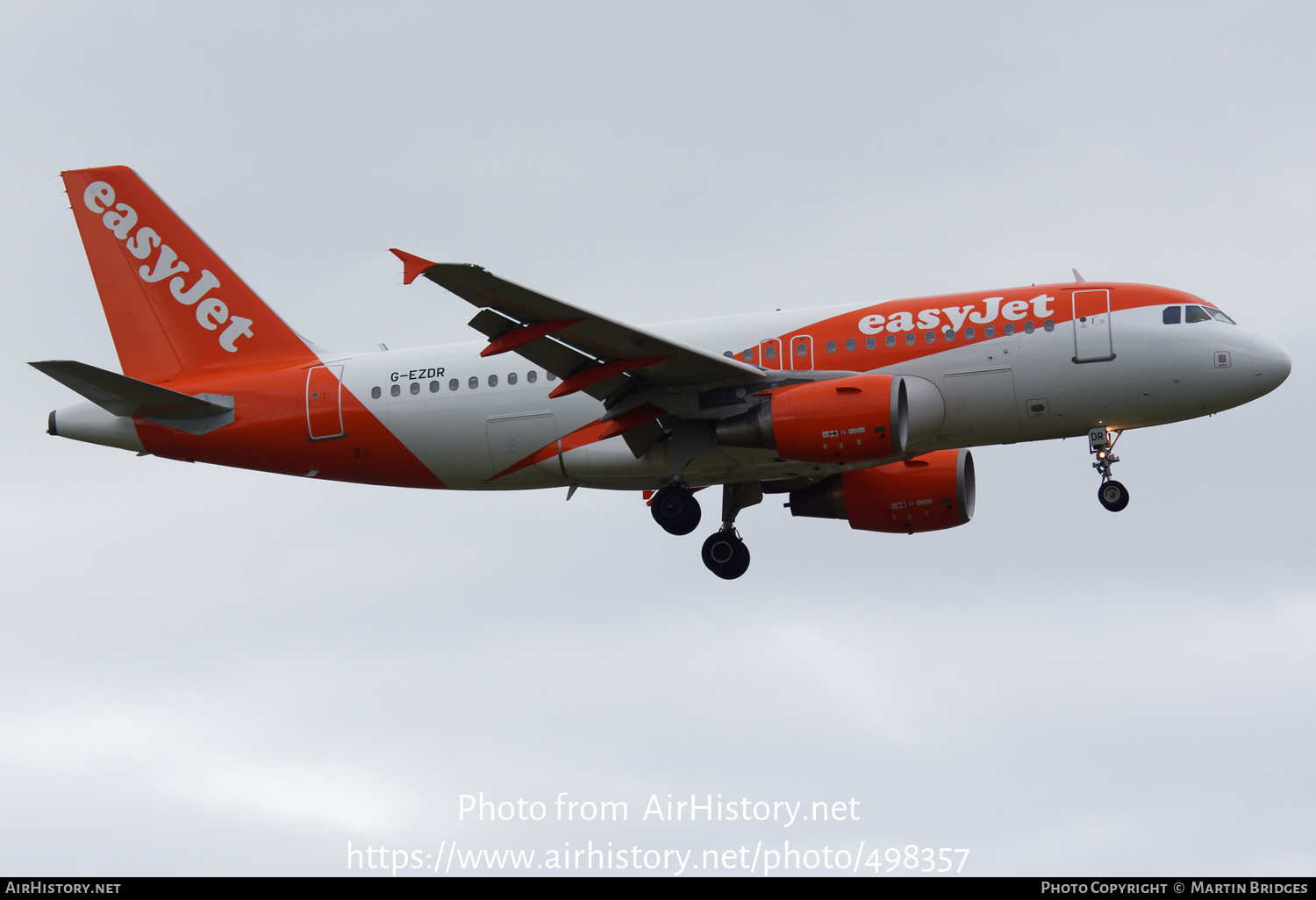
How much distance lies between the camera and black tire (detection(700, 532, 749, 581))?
32000mm

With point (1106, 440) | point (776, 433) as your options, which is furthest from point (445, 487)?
point (1106, 440)

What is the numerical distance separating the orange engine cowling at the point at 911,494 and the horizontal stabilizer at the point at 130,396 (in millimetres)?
13867

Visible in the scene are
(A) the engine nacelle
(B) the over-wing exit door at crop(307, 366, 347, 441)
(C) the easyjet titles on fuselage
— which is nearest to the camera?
(A) the engine nacelle

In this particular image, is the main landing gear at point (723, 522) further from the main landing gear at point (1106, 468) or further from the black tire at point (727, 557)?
the main landing gear at point (1106, 468)

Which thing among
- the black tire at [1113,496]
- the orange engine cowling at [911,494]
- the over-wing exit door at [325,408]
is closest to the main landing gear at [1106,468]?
the black tire at [1113,496]

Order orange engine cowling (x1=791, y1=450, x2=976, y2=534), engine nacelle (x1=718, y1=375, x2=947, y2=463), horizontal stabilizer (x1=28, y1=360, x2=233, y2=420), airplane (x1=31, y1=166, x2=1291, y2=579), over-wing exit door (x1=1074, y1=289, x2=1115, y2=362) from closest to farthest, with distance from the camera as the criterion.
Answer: engine nacelle (x1=718, y1=375, x2=947, y2=463), airplane (x1=31, y1=166, x2=1291, y2=579), over-wing exit door (x1=1074, y1=289, x2=1115, y2=362), horizontal stabilizer (x1=28, y1=360, x2=233, y2=420), orange engine cowling (x1=791, y1=450, x2=976, y2=534)

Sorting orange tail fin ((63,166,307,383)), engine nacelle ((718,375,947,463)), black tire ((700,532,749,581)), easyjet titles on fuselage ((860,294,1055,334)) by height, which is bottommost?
black tire ((700,532,749,581))

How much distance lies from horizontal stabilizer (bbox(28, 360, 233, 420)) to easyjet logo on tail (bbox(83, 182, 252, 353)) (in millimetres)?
2102

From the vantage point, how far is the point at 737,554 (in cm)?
3203

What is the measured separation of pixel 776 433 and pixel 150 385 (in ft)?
43.8

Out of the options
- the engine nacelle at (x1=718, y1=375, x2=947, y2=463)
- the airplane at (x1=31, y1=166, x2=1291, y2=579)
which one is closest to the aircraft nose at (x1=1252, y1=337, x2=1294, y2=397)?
the airplane at (x1=31, y1=166, x2=1291, y2=579)

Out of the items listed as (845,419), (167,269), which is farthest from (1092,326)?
(167,269)

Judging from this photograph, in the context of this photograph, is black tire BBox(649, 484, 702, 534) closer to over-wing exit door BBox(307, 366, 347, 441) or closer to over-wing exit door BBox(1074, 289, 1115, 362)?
over-wing exit door BBox(307, 366, 347, 441)

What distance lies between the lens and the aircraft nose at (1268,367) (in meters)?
27.5
